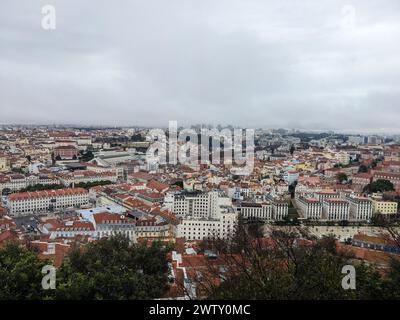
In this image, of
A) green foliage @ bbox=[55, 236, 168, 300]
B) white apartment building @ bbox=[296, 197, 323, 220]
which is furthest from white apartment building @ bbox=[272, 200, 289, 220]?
green foliage @ bbox=[55, 236, 168, 300]

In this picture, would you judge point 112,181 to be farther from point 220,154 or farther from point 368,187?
point 368,187

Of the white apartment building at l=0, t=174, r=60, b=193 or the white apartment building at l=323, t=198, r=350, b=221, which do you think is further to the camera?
the white apartment building at l=0, t=174, r=60, b=193

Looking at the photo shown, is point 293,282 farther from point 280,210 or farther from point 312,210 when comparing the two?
point 312,210

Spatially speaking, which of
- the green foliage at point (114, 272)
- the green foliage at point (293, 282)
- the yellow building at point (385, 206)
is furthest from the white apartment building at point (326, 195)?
the green foliage at point (293, 282)

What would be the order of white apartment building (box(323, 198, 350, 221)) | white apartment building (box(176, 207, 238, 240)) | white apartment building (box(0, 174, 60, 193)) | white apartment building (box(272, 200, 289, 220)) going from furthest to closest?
1. white apartment building (box(0, 174, 60, 193))
2. white apartment building (box(323, 198, 350, 221))
3. white apartment building (box(272, 200, 289, 220))
4. white apartment building (box(176, 207, 238, 240))

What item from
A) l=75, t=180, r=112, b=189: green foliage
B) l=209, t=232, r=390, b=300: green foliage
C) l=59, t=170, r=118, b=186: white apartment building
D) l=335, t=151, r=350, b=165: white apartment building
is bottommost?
l=75, t=180, r=112, b=189: green foliage

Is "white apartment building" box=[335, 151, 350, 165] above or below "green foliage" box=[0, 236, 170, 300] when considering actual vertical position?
below

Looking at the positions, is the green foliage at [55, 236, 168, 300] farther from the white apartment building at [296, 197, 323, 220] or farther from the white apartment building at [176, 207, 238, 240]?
the white apartment building at [296, 197, 323, 220]
